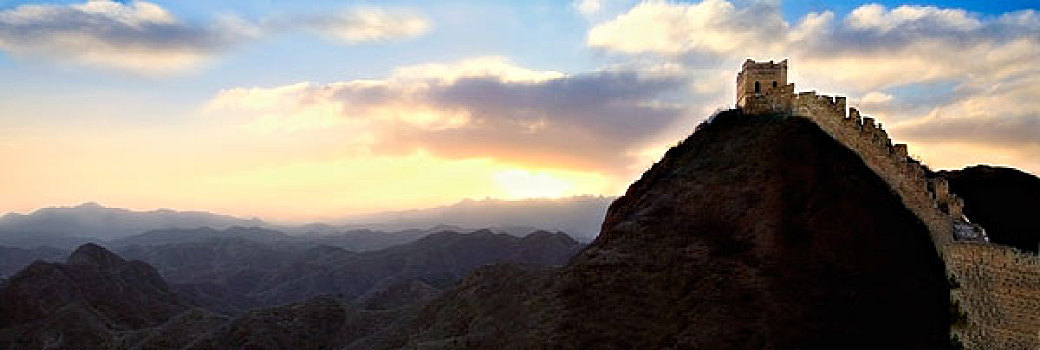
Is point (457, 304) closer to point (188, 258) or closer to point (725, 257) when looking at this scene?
point (725, 257)

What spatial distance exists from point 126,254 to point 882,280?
201 metres

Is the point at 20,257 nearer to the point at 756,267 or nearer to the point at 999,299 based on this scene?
the point at 756,267

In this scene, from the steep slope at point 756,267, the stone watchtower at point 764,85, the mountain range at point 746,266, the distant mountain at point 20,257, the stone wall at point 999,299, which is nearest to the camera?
the stone wall at point 999,299

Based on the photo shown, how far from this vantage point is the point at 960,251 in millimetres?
24188

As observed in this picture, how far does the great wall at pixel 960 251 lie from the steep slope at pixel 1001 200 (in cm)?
583

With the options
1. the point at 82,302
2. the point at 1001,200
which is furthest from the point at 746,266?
the point at 82,302

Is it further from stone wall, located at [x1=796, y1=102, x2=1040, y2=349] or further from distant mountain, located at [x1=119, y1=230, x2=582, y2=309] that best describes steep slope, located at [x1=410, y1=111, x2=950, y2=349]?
distant mountain, located at [x1=119, y1=230, x2=582, y2=309]

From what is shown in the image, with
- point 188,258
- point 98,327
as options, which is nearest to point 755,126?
point 98,327

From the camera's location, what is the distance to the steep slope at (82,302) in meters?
68.3

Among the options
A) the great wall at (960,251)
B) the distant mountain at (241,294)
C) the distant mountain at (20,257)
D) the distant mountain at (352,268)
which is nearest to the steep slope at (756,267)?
the great wall at (960,251)

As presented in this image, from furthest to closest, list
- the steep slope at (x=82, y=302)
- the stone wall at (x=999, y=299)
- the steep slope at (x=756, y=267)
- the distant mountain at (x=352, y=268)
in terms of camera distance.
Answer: the distant mountain at (x=352, y=268) → the steep slope at (x=82, y=302) → the steep slope at (x=756, y=267) → the stone wall at (x=999, y=299)

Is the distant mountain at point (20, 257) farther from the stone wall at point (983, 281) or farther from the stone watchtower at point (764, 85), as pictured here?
the stone wall at point (983, 281)

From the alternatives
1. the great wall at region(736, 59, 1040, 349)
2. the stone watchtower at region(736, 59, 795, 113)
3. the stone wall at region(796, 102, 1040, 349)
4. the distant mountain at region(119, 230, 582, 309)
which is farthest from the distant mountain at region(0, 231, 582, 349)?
the stone wall at region(796, 102, 1040, 349)

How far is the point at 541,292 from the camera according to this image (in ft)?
114
